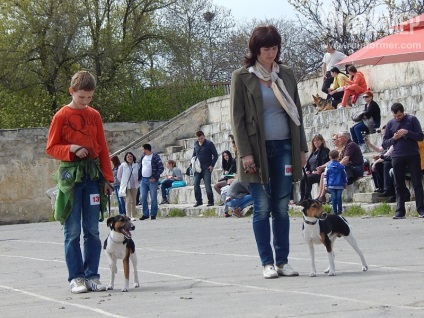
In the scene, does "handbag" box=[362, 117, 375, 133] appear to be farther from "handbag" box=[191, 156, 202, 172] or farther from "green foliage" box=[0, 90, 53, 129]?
"green foliage" box=[0, 90, 53, 129]

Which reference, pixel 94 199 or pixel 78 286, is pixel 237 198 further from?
pixel 78 286

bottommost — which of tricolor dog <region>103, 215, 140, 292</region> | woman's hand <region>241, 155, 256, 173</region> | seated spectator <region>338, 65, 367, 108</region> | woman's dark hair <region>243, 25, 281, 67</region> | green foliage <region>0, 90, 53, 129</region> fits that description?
tricolor dog <region>103, 215, 140, 292</region>

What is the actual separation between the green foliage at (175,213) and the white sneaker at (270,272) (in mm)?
16283

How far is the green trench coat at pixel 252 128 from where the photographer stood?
9414 millimetres

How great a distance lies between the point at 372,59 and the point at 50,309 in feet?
34.5

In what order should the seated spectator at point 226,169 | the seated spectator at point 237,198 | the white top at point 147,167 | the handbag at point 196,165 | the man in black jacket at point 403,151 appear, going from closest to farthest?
the man in black jacket at point 403,151 → the seated spectator at point 237,198 → the seated spectator at point 226,169 → the handbag at point 196,165 → the white top at point 147,167

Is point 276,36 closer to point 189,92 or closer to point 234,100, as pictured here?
point 234,100

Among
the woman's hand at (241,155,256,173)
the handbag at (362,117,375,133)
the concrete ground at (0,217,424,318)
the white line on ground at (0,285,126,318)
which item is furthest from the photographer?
the handbag at (362,117,375,133)

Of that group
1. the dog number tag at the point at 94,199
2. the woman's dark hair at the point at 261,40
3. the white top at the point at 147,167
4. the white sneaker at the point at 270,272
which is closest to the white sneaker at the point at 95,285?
the dog number tag at the point at 94,199

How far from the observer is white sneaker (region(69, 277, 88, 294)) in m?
9.43

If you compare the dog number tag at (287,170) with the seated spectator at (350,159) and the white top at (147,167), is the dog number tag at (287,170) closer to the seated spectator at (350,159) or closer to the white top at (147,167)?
the seated spectator at (350,159)

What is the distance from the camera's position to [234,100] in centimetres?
957

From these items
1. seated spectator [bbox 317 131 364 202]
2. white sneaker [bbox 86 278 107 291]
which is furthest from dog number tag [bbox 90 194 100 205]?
seated spectator [bbox 317 131 364 202]

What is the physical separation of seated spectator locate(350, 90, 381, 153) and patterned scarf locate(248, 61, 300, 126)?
501 inches
